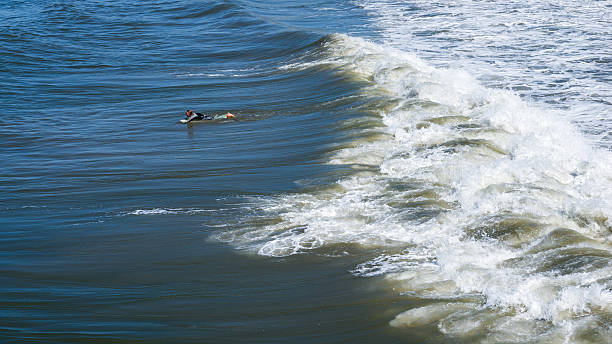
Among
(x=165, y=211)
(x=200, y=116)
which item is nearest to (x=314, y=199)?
(x=165, y=211)

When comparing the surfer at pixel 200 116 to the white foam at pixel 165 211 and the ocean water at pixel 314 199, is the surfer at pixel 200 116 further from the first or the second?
the white foam at pixel 165 211

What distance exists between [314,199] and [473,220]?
219 centimetres

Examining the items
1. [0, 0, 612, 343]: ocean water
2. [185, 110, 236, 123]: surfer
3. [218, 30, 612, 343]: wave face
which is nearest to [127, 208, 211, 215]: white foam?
[0, 0, 612, 343]: ocean water

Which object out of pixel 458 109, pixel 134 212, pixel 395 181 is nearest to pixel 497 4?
pixel 458 109

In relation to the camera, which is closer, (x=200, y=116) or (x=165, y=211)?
(x=165, y=211)

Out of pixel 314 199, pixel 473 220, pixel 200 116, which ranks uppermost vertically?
pixel 200 116

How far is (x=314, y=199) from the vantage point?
9414mm

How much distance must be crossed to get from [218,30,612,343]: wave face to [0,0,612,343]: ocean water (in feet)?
0.11

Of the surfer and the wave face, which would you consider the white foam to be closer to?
the wave face

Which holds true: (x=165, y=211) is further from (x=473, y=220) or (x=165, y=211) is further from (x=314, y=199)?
(x=473, y=220)

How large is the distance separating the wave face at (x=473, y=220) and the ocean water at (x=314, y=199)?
1.3 inches

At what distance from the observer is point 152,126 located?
560 inches

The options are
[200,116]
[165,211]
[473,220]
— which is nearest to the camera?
[473,220]

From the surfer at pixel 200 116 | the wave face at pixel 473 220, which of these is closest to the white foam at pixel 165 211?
the wave face at pixel 473 220
